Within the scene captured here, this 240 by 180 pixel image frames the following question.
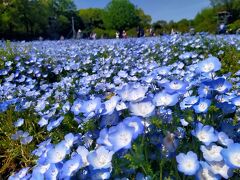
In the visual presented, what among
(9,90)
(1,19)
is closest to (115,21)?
(1,19)

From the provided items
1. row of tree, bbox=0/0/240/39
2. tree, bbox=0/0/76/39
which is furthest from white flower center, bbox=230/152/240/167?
tree, bbox=0/0/76/39

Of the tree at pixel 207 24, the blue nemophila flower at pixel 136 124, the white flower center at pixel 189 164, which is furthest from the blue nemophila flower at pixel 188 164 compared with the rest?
the tree at pixel 207 24

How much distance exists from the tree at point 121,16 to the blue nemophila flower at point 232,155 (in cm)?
4788

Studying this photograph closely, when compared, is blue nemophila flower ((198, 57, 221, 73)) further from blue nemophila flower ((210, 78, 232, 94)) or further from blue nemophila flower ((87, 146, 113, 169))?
blue nemophila flower ((87, 146, 113, 169))

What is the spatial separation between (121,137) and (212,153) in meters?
0.27

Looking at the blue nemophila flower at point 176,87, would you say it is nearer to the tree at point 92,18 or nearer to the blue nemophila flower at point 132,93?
the blue nemophila flower at point 132,93

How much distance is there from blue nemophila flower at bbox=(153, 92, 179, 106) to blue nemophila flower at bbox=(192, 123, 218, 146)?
0.11 meters

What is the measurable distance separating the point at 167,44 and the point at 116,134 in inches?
235

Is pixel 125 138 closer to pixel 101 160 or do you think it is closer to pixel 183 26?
pixel 101 160

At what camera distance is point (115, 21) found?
4925 cm

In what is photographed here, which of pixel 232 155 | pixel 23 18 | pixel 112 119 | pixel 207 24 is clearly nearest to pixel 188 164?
pixel 232 155

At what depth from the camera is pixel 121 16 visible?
49438mm

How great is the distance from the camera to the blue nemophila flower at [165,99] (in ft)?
4.03

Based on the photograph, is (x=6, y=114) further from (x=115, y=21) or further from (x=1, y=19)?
(x=115, y=21)
